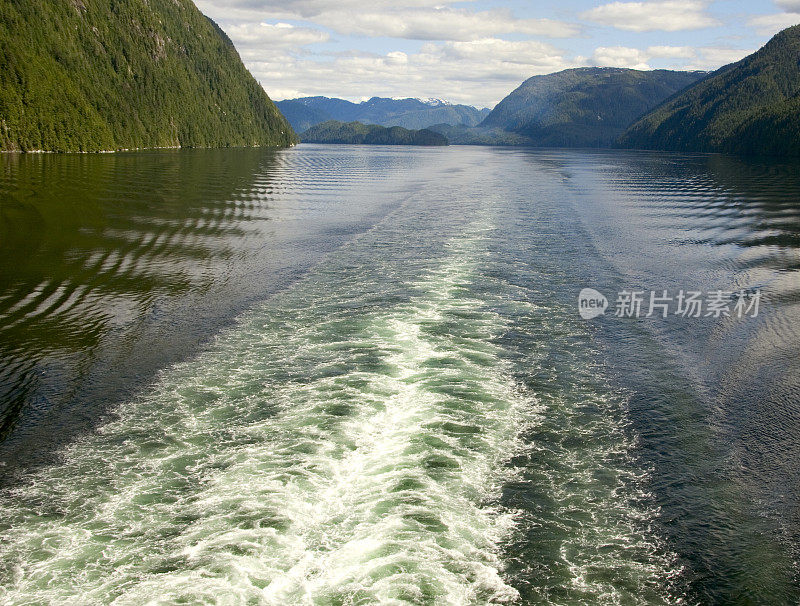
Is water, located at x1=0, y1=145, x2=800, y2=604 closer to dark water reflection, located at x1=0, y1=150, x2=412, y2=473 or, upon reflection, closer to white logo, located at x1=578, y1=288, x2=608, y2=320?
dark water reflection, located at x1=0, y1=150, x2=412, y2=473

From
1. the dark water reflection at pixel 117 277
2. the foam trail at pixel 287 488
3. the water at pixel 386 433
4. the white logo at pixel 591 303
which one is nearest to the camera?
the foam trail at pixel 287 488

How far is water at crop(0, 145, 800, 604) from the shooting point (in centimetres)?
1029

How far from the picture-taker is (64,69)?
19262 cm

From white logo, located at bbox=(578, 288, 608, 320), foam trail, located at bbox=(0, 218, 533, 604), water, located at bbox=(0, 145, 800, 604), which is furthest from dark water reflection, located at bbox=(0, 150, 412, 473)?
white logo, located at bbox=(578, 288, 608, 320)

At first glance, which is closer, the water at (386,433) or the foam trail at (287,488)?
the foam trail at (287,488)

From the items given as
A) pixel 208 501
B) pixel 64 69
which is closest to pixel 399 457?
pixel 208 501

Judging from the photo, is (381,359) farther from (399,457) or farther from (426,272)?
(426,272)

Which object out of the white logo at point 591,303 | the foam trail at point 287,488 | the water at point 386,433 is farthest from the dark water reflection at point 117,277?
the white logo at point 591,303

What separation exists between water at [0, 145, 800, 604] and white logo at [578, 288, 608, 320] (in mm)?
736

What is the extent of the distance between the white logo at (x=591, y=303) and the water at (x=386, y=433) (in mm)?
736

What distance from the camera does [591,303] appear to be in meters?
26.3

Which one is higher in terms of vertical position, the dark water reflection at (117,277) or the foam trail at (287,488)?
the dark water reflection at (117,277)

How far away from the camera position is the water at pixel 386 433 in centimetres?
1029

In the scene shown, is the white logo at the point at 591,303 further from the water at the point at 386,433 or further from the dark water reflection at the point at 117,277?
the dark water reflection at the point at 117,277
